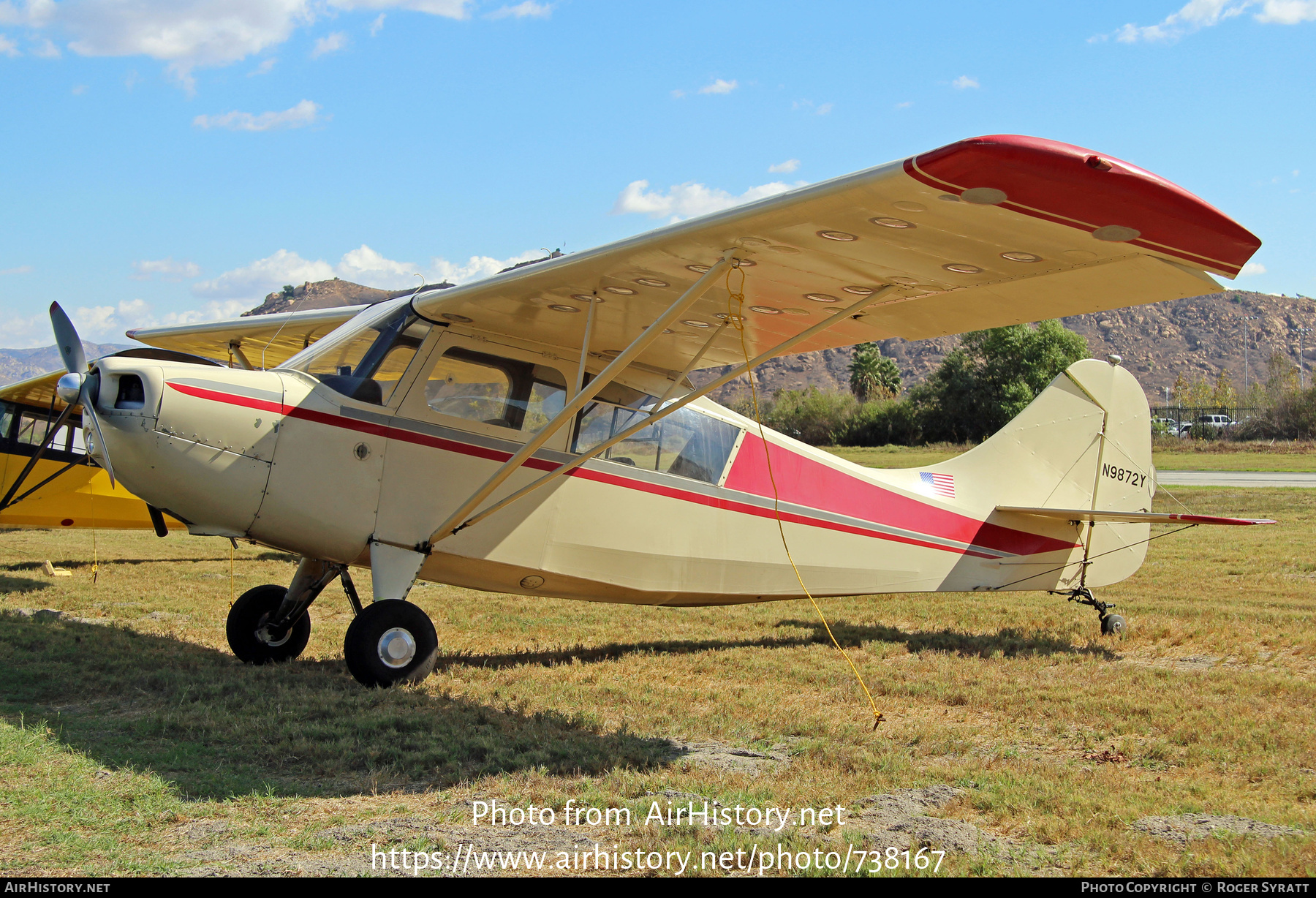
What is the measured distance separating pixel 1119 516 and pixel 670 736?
16.7 feet

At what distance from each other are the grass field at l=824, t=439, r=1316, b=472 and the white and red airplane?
77.0ft

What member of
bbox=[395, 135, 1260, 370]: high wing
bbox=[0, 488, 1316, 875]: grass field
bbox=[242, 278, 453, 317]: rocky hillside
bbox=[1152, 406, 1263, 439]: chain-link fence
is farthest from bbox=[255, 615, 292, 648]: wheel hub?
bbox=[242, 278, 453, 317]: rocky hillside

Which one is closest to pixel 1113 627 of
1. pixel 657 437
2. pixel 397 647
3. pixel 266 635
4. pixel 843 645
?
pixel 843 645

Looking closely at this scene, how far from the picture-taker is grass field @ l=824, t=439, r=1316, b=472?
3369 cm

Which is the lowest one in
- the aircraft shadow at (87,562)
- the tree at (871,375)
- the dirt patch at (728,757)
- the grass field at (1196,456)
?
the dirt patch at (728,757)

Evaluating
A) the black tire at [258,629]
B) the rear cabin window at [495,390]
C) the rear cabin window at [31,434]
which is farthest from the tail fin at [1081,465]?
the rear cabin window at [31,434]

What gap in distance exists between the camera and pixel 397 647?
5977 mm

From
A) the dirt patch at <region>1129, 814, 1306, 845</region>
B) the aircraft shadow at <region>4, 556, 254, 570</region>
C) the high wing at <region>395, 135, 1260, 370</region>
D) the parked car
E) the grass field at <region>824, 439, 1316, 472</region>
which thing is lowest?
the dirt patch at <region>1129, 814, 1306, 845</region>

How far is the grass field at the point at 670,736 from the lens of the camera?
367 cm

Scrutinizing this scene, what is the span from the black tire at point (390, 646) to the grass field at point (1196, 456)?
86.0 ft

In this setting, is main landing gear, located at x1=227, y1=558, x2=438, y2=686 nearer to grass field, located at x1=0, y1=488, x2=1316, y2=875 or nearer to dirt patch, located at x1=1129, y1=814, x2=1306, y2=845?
grass field, located at x1=0, y1=488, x2=1316, y2=875

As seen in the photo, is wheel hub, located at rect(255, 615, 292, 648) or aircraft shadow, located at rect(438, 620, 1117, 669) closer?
Result: wheel hub, located at rect(255, 615, 292, 648)

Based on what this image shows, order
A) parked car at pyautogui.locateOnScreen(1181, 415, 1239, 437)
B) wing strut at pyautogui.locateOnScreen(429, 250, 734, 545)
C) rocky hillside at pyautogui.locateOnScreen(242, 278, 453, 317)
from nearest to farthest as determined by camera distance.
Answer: wing strut at pyautogui.locateOnScreen(429, 250, 734, 545)
parked car at pyautogui.locateOnScreen(1181, 415, 1239, 437)
rocky hillside at pyautogui.locateOnScreen(242, 278, 453, 317)

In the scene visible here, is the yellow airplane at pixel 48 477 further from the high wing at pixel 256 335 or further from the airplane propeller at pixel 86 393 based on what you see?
the airplane propeller at pixel 86 393
